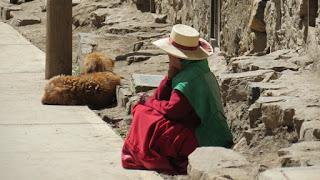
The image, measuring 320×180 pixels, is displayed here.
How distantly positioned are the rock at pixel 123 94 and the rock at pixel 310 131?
3.28m

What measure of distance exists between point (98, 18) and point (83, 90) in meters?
5.49

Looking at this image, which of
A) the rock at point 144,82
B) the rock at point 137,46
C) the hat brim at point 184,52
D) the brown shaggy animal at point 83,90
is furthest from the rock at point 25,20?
the hat brim at point 184,52

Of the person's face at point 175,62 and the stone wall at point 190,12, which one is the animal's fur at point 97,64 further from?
the person's face at point 175,62

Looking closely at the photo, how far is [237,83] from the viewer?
6.79m

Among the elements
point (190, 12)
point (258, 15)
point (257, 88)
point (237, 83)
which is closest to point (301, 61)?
point (237, 83)

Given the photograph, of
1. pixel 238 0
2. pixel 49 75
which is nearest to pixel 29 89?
pixel 49 75

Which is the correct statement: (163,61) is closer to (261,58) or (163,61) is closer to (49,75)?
(49,75)

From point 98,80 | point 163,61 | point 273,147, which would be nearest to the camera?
point 273,147

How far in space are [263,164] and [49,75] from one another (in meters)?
5.17

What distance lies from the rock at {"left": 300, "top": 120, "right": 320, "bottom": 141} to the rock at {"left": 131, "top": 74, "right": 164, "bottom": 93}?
3116 millimetres

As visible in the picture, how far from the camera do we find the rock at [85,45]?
34.8ft

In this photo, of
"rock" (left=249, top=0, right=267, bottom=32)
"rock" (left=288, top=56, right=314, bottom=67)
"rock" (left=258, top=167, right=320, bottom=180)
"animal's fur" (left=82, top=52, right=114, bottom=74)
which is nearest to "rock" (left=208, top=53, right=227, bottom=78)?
"rock" (left=249, top=0, right=267, bottom=32)

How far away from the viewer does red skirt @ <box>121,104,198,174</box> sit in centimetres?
576

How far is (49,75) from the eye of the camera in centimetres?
1001
